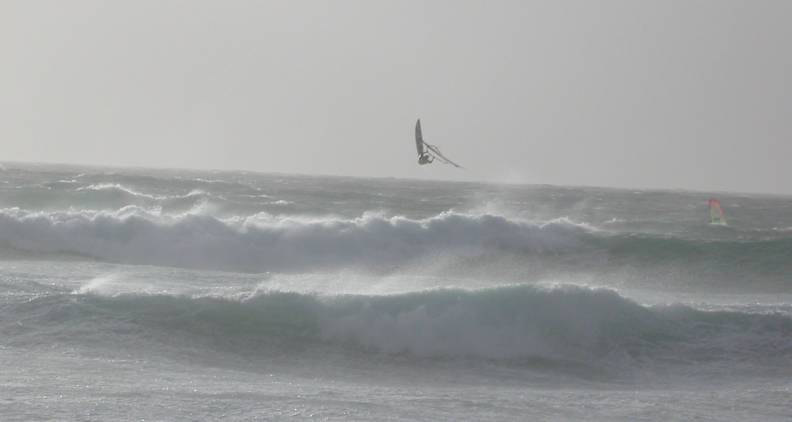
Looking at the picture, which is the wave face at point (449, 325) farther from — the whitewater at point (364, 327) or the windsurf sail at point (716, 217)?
the windsurf sail at point (716, 217)

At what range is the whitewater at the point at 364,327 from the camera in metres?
9.84

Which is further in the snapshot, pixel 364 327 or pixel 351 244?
pixel 351 244

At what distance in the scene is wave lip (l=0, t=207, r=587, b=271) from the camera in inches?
901

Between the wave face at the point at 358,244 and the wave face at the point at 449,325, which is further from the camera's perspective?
the wave face at the point at 358,244

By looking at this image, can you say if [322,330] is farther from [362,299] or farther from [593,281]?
[593,281]

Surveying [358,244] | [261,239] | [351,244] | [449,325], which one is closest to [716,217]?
[358,244]

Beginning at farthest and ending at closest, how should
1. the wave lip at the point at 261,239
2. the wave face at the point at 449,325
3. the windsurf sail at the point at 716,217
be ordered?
the windsurf sail at the point at 716,217 → the wave lip at the point at 261,239 → the wave face at the point at 449,325

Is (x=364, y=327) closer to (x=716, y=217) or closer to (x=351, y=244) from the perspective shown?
(x=351, y=244)

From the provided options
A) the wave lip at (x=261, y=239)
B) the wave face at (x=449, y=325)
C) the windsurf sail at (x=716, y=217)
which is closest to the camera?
the wave face at (x=449, y=325)

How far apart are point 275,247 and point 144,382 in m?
14.0

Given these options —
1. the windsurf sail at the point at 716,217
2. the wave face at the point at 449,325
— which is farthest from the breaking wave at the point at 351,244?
the wave face at the point at 449,325

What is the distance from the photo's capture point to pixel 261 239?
2422 centimetres

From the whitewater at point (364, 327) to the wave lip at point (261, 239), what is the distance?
0.07 meters

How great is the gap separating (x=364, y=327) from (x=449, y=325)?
3.64ft
